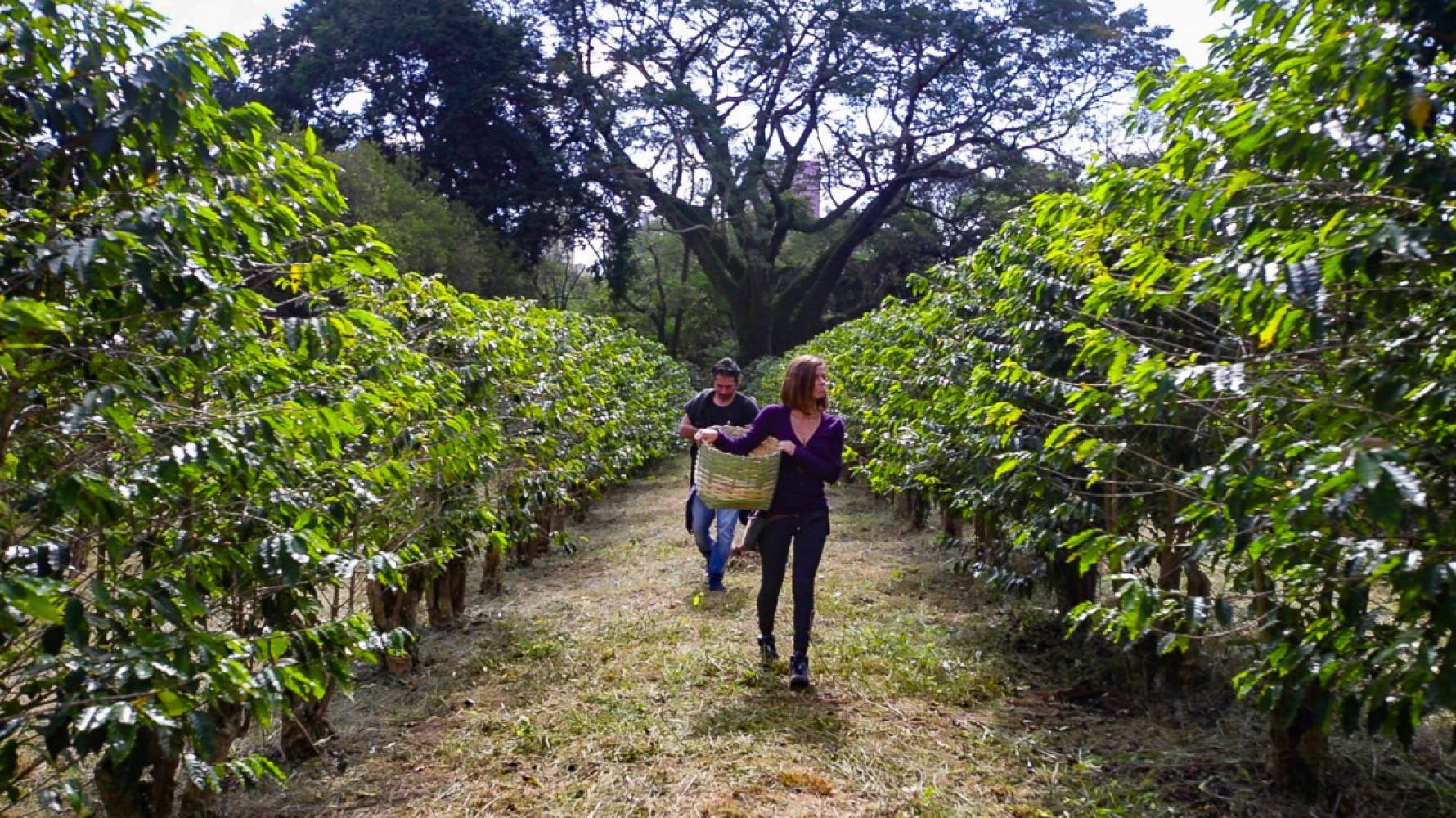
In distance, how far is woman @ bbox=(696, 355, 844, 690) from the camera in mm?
5145

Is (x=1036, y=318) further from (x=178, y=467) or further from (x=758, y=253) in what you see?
(x=758, y=253)

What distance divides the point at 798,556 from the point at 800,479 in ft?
1.29

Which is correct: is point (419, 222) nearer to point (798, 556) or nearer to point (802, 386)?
point (802, 386)

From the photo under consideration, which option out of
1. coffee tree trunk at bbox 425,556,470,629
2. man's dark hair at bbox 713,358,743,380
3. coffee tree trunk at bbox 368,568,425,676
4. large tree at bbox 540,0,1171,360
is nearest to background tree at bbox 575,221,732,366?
large tree at bbox 540,0,1171,360

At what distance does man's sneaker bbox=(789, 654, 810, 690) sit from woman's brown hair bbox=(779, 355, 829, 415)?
49.1 inches

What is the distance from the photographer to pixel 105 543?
2758 millimetres

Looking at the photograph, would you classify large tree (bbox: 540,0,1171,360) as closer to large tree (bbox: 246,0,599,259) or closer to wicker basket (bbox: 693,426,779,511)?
large tree (bbox: 246,0,599,259)

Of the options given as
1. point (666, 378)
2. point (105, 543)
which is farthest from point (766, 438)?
point (666, 378)

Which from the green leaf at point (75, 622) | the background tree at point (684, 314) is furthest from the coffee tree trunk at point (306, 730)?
the background tree at point (684, 314)

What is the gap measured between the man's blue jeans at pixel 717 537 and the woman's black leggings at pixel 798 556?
2218 mm

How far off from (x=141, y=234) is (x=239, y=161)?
0.59 meters

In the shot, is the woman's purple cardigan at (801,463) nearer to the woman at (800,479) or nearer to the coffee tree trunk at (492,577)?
the woman at (800,479)

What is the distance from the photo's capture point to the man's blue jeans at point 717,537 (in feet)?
25.0

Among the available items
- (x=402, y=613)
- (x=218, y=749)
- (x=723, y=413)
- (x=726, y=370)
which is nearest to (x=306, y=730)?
(x=218, y=749)
